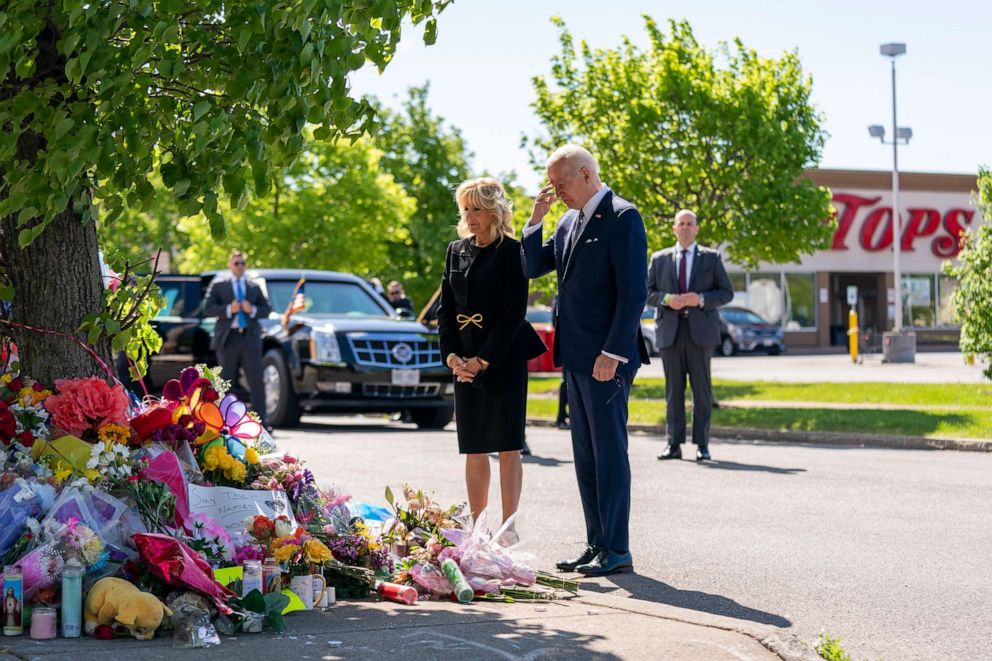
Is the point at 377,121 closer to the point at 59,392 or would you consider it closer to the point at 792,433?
the point at 59,392

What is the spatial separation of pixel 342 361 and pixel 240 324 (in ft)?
4.58

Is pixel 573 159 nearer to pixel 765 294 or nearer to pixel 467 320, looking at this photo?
pixel 467 320

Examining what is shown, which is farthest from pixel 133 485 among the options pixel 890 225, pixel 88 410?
pixel 890 225

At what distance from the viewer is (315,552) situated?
620 centimetres

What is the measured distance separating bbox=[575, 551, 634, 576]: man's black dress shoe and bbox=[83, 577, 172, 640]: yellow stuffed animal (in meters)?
2.42

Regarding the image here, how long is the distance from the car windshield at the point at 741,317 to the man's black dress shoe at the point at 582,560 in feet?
141

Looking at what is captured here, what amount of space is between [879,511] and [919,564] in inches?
83.4

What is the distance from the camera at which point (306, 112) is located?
18.2 feet

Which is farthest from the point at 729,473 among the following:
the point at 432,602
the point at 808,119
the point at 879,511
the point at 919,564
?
the point at 808,119

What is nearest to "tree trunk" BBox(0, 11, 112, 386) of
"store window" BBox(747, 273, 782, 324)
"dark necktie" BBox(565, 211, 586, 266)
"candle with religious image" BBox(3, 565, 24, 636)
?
"candle with religious image" BBox(3, 565, 24, 636)

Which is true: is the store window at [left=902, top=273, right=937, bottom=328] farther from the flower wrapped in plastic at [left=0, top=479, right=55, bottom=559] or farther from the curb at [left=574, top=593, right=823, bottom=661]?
the flower wrapped in plastic at [left=0, top=479, right=55, bottom=559]

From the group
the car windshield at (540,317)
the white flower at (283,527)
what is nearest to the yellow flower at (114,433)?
the white flower at (283,527)

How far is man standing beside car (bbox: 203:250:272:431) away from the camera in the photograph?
52.0 ft

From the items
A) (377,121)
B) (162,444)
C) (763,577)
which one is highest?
(377,121)
